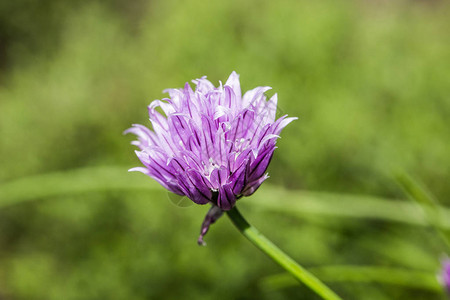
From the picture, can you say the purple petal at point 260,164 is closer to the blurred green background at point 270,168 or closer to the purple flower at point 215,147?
the purple flower at point 215,147

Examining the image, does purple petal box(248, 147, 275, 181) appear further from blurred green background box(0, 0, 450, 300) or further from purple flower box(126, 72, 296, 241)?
blurred green background box(0, 0, 450, 300)

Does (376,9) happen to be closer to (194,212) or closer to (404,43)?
(404,43)

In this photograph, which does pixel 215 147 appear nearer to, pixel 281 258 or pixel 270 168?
pixel 281 258

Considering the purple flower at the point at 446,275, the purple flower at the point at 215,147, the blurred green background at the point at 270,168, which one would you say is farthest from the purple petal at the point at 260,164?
the blurred green background at the point at 270,168

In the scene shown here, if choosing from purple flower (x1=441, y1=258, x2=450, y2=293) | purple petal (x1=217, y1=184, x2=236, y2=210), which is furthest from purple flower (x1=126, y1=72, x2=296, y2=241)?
purple flower (x1=441, y1=258, x2=450, y2=293)

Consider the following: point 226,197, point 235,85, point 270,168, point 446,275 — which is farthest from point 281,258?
point 270,168

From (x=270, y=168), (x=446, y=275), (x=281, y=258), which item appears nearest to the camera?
(x=281, y=258)
